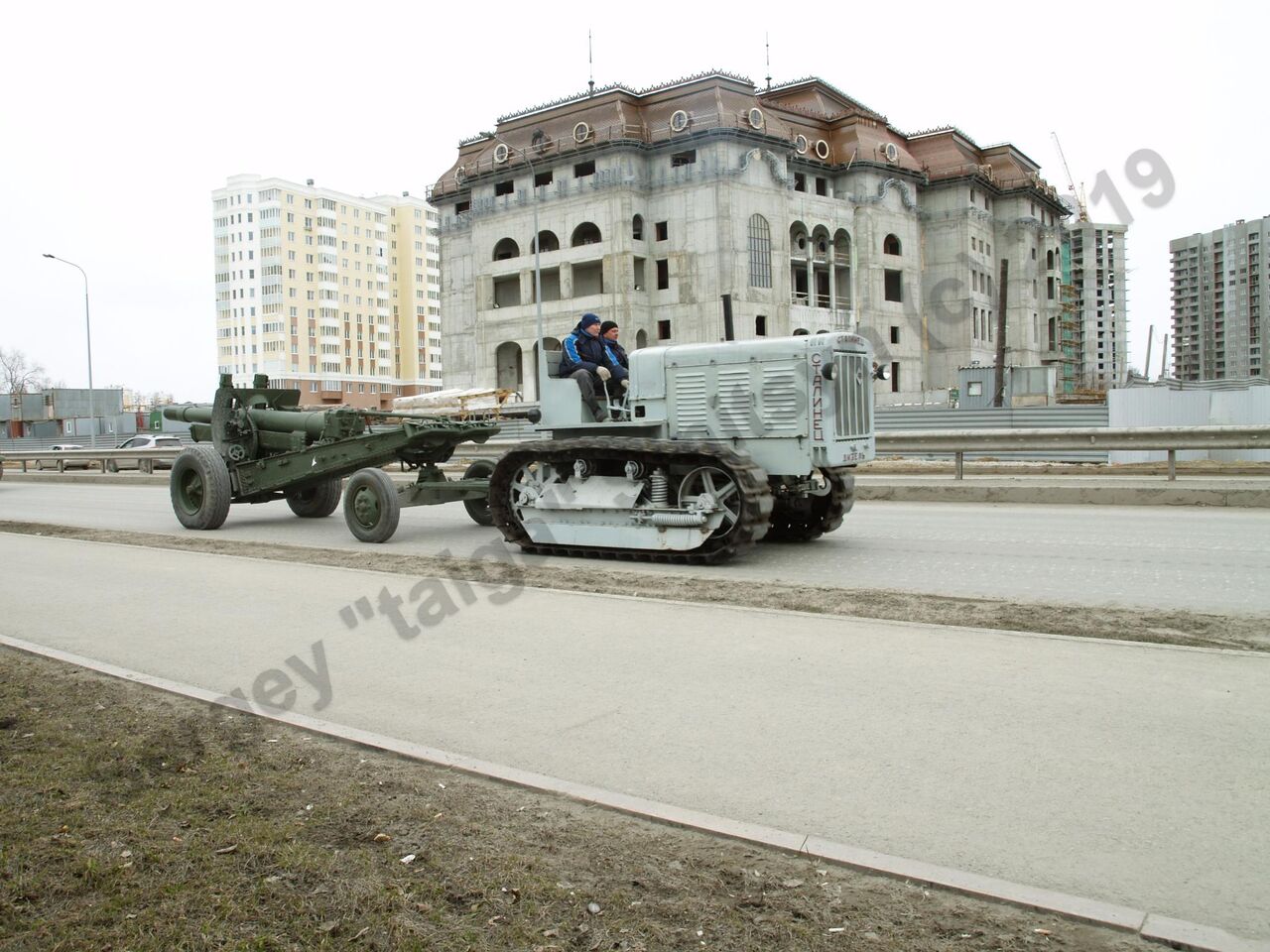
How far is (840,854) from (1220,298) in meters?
64.4

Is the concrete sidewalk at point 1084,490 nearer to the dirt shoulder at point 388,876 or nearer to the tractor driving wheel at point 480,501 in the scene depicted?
the tractor driving wheel at point 480,501

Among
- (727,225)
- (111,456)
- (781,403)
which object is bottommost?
(111,456)

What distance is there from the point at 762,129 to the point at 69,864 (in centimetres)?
6626

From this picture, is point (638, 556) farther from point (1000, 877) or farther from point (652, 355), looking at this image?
point (1000, 877)

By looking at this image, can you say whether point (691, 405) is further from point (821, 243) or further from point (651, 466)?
point (821, 243)

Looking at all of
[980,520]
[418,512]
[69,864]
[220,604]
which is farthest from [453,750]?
[418,512]

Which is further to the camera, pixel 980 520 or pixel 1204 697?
pixel 980 520

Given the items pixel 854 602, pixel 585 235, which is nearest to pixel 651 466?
pixel 854 602

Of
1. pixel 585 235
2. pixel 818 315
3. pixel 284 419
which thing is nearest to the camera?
pixel 284 419

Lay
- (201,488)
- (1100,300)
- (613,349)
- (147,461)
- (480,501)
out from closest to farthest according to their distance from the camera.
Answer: (613,349)
(480,501)
(201,488)
(147,461)
(1100,300)

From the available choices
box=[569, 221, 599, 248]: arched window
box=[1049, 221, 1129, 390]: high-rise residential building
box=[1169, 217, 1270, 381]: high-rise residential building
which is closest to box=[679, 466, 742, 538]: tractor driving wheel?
box=[1169, 217, 1270, 381]: high-rise residential building

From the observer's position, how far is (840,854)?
3.60 m

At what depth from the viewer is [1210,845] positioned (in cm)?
Answer: 364

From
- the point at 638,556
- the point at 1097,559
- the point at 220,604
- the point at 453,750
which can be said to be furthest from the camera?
the point at 638,556
